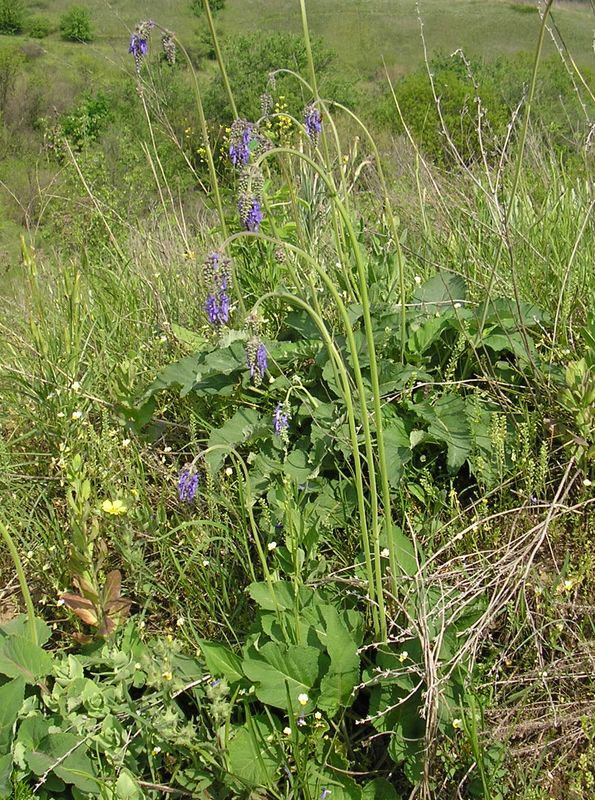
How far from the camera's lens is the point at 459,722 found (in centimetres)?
139

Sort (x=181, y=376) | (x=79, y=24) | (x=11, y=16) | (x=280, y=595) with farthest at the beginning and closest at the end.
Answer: (x=11, y=16)
(x=79, y=24)
(x=181, y=376)
(x=280, y=595)

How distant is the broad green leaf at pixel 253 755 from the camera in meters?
1.41

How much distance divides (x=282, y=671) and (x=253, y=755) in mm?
169

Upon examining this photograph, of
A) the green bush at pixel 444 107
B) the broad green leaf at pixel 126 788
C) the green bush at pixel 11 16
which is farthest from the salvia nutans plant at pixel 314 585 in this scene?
the green bush at pixel 11 16

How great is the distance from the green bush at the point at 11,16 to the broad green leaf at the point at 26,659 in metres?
31.0

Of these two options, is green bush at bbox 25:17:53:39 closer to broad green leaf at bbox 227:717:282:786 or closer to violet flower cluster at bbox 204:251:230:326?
violet flower cluster at bbox 204:251:230:326

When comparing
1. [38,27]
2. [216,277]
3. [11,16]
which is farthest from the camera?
[38,27]

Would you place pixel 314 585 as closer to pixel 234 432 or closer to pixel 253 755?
pixel 253 755

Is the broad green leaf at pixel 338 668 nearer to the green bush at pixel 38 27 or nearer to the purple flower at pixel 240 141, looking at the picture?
the purple flower at pixel 240 141

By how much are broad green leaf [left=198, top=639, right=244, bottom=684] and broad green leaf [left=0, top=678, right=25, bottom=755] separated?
39cm

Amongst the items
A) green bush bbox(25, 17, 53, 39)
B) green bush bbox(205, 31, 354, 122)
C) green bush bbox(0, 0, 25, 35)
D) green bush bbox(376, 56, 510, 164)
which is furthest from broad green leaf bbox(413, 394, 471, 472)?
green bush bbox(25, 17, 53, 39)

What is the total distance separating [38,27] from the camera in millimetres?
30203

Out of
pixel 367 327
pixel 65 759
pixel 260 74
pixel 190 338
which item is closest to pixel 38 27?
pixel 260 74

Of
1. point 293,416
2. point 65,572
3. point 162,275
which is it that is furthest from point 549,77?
point 65,572
